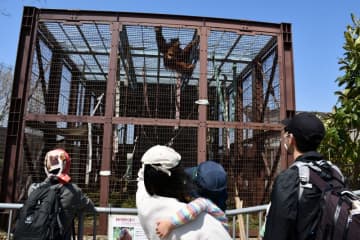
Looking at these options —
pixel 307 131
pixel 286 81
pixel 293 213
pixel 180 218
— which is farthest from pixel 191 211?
pixel 286 81

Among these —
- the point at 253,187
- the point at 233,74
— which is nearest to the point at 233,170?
the point at 253,187

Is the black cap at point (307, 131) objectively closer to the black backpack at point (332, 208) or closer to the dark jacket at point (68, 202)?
the black backpack at point (332, 208)

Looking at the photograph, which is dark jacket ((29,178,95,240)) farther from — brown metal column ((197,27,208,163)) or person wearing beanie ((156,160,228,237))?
brown metal column ((197,27,208,163))

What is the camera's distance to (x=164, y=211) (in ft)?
5.30

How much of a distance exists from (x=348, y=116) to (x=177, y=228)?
6085 millimetres

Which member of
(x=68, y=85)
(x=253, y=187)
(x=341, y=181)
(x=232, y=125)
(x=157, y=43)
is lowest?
(x=253, y=187)

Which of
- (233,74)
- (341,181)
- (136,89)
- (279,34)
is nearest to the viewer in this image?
(341,181)

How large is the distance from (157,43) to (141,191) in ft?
19.7

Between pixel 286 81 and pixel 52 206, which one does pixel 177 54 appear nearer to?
pixel 286 81

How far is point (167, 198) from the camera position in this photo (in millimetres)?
1658

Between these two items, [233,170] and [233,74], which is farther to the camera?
[233,74]

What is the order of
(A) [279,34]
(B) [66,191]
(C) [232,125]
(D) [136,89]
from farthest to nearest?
(D) [136,89] → (A) [279,34] → (C) [232,125] → (B) [66,191]

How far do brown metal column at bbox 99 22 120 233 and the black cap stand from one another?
15.5 ft

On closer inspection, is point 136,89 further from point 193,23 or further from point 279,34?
point 279,34
